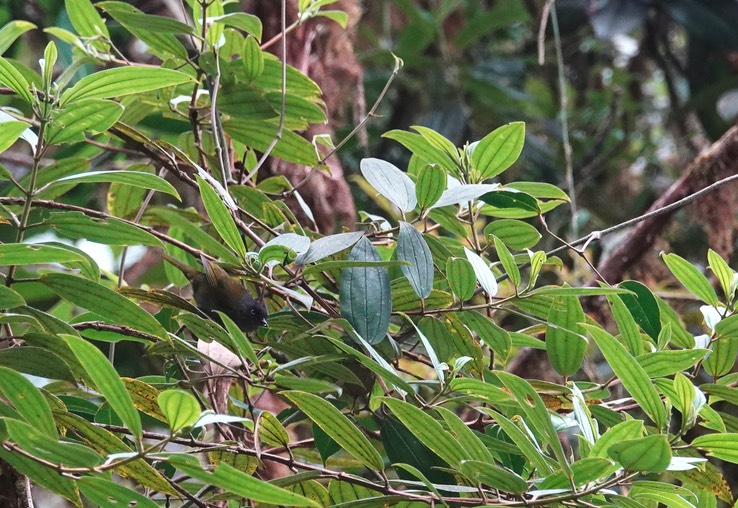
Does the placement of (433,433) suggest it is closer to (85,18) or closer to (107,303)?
(107,303)

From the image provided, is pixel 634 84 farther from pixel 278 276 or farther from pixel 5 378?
pixel 5 378

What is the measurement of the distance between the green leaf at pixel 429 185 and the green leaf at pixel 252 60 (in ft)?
0.80

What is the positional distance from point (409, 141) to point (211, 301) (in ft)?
0.71

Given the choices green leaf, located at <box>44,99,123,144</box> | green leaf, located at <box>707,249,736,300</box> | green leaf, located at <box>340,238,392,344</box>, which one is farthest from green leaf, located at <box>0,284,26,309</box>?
green leaf, located at <box>707,249,736,300</box>

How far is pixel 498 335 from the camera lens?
0.67 meters

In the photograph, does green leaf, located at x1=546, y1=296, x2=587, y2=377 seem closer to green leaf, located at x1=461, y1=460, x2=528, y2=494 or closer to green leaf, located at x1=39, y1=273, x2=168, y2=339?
green leaf, located at x1=461, y1=460, x2=528, y2=494

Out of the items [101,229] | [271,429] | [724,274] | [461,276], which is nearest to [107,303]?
[101,229]

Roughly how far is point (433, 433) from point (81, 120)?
1.09 feet

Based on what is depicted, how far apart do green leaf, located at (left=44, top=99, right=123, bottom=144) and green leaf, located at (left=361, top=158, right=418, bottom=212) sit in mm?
190

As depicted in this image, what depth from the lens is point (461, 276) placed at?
0.64 m

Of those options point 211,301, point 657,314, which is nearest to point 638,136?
point 657,314

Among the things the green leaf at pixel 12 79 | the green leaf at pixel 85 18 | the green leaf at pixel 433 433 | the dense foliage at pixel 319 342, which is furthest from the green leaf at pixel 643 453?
the green leaf at pixel 85 18

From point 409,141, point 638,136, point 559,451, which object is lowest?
point 638,136

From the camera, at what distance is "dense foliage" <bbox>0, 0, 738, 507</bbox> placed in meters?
0.50
